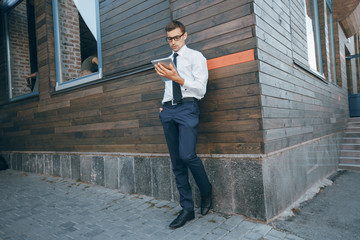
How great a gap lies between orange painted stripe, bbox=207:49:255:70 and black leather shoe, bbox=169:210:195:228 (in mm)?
1788

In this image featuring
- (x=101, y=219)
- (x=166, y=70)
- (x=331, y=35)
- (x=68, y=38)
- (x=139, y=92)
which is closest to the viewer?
(x=166, y=70)

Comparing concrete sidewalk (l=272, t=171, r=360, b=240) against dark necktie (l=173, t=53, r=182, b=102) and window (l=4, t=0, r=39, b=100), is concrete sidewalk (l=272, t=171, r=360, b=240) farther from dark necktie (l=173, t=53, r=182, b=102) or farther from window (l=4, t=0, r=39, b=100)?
window (l=4, t=0, r=39, b=100)

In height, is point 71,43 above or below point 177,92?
above

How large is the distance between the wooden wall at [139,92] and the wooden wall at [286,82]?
0.69ft

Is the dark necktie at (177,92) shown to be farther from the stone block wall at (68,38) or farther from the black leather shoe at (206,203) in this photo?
the stone block wall at (68,38)

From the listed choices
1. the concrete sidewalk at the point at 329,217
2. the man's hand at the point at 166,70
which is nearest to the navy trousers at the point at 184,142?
the man's hand at the point at 166,70

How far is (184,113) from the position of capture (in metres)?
2.77

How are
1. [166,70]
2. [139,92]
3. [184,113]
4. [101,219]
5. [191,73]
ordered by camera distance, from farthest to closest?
[139,92] < [101,219] < [191,73] < [184,113] < [166,70]

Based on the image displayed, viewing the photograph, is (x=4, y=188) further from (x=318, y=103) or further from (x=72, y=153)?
(x=318, y=103)

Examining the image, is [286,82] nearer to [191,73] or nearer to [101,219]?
[191,73]

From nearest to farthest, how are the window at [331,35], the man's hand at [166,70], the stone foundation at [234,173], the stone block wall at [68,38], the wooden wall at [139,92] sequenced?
the man's hand at [166,70], the stone foundation at [234,173], the wooden wall at [139,92], the stone block wall at [68,38], the window at [331,35]

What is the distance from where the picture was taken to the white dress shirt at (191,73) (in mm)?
2721

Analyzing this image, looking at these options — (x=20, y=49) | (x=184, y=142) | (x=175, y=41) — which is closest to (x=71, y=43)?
(x=20, y=49)

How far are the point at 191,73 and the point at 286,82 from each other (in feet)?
5.29
